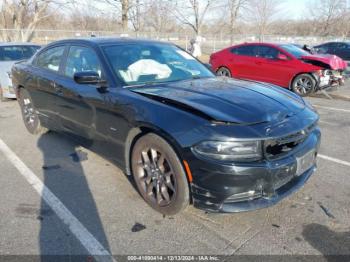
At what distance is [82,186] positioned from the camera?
3.63 m

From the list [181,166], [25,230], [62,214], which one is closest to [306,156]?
[181,166]

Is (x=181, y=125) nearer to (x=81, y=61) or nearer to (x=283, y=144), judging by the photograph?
(x=283, y=144)

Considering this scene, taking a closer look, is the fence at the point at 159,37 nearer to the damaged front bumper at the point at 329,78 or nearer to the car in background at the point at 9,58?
the car in background at the point at 9,58

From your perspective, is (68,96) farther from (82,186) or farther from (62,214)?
(62,214)

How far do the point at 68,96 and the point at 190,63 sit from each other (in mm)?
1638

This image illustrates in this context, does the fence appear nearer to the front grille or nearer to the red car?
the red car

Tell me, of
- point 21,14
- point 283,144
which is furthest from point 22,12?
point 283,144

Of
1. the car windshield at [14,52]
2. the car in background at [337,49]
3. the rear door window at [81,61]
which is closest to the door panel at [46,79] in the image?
the rear door window at [81,61]

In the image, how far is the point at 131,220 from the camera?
2971 mm

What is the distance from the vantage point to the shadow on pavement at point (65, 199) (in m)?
2.62

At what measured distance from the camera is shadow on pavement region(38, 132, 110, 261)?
2621 millimetres

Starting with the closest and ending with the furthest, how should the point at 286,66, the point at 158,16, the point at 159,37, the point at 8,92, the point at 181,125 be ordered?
the point at 181,125
the point at 8,92
the point at 286,66
the point at 159,37
the point at 158,16

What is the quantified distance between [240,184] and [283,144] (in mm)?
536

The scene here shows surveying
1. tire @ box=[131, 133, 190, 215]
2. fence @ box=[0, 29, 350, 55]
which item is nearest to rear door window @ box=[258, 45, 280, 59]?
fence @ box=[0, 29, 350, 55]
